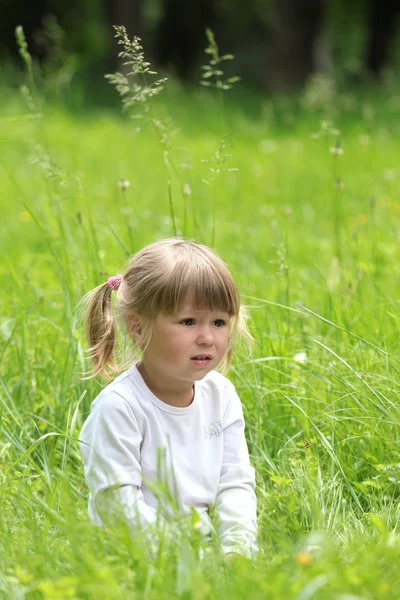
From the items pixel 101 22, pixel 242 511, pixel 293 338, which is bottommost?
pixel 242 511

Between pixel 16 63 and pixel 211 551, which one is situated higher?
pixel 16 63

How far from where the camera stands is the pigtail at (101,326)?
245 centimetres

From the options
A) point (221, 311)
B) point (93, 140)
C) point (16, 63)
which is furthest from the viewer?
point (16, 63)

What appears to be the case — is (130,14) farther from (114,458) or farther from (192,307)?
(114,458)

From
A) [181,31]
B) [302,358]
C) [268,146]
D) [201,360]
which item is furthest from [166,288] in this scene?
[181,31]

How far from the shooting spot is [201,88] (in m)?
13.9

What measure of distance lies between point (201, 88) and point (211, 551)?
12.5 meters

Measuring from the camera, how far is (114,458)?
86.8 inches

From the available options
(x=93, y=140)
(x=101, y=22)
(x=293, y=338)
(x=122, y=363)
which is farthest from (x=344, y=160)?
(x=101, y=22)

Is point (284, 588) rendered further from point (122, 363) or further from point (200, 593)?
point (122, 363)

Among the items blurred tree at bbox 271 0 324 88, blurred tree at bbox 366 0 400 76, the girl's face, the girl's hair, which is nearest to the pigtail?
the girl's hair

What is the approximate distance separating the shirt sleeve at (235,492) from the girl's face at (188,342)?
260 millimetres

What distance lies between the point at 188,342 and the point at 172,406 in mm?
198

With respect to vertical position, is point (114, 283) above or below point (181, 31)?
below
